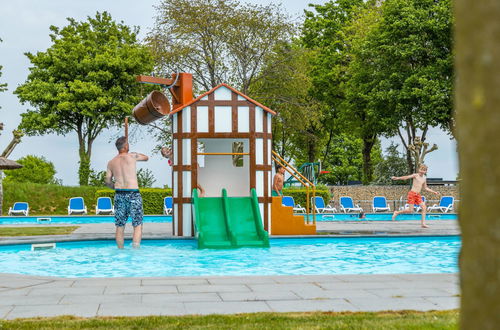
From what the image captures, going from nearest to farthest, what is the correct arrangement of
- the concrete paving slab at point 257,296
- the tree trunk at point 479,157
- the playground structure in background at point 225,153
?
the tree trunk at point 479,157, the concrete paving slab at point 257,296, the playground structure in background at point 225,153

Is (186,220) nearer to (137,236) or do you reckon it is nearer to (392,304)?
(137,236)

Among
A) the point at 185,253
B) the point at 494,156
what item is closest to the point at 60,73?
the point at 185,253

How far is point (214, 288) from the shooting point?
6.34 meters

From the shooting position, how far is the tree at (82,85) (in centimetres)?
4041

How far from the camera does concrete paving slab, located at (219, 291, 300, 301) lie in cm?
564

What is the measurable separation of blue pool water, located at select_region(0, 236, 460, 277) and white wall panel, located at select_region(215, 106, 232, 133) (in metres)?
2.93

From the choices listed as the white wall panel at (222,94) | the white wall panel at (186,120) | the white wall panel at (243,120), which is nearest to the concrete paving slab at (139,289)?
the white wall panel at (186,120)

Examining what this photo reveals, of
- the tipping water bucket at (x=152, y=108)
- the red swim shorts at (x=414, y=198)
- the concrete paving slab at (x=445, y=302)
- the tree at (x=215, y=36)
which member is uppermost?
the tree at (x=215, y=36)

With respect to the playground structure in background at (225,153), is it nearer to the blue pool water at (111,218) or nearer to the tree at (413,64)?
the blue pool water at (111,218)

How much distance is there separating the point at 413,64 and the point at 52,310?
111 ft

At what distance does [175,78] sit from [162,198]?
45.2ft

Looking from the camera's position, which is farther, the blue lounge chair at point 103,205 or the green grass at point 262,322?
the blue lounge chair at point 103,205

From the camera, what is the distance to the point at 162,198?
92.3 ft

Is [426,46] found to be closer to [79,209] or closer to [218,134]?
[79,209]
